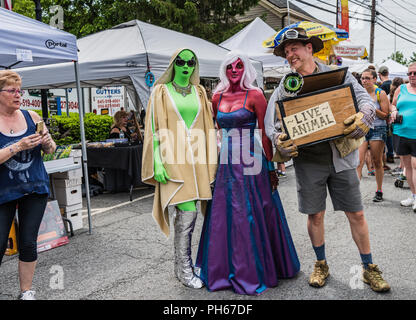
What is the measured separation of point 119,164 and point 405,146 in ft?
15.4

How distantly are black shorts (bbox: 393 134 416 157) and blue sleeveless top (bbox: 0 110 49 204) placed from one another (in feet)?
15.2

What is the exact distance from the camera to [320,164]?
2.99 metres

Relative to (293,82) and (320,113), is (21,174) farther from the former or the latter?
(320,113)

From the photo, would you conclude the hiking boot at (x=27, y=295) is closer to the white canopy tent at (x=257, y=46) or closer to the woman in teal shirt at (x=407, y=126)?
the woman in teal shirt at (x=407, y=126)

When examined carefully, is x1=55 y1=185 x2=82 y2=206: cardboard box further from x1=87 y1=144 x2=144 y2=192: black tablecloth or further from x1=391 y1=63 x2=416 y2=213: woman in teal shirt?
x1=391 y1=63 x2=416 y2=213: woman in teal shirt

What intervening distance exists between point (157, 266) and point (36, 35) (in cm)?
269

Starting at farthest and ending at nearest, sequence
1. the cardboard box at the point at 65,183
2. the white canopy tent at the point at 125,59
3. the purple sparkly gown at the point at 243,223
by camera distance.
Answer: the white canopy tent at the point at 125,59
the cardboard box at the point at 65,183
the purple sparkly gown at the point at 243,223

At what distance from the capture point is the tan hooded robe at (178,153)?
10.3 ft

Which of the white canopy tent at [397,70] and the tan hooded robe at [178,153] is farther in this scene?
the white canopy tent at [397,70]

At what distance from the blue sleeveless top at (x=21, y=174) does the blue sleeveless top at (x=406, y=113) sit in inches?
182

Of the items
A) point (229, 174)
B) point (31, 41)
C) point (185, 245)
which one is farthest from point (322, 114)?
point (31, 41)

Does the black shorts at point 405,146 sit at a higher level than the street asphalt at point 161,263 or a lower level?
higher

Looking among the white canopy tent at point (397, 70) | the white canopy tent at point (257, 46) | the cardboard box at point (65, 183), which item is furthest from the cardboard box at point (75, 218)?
the white canopy tent at point (397, 70)
